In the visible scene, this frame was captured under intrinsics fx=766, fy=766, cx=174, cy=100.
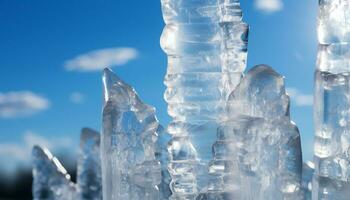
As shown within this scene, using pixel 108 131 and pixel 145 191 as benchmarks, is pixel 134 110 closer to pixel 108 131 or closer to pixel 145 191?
pixel 108 131

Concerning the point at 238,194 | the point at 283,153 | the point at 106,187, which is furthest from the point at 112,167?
the point at 283,153

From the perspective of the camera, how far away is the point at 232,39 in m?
4.79

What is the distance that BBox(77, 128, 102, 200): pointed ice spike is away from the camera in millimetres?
5758

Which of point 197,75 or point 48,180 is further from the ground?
point 197,75

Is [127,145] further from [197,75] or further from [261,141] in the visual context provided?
[261,141]

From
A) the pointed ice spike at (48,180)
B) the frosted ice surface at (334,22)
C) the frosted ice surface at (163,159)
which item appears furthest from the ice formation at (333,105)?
the pointed ice spike at (48,180)

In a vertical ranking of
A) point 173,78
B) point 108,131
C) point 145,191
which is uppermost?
point 173,78

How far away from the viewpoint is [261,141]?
422cm

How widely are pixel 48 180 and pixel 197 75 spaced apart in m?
1.89

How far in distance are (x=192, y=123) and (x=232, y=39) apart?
59 centimetres

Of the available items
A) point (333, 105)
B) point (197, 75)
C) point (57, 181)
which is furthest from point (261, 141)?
point (57, 181)

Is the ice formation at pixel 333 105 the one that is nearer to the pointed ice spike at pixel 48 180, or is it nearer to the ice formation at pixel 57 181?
the ice formation at pixel 57 181

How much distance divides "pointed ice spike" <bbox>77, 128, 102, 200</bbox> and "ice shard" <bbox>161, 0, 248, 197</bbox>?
1.16 m

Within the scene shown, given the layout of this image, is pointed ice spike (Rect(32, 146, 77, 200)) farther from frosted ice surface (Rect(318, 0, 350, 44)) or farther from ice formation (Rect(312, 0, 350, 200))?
frosted ice surface (Rect(318, 0, 350, 44))
